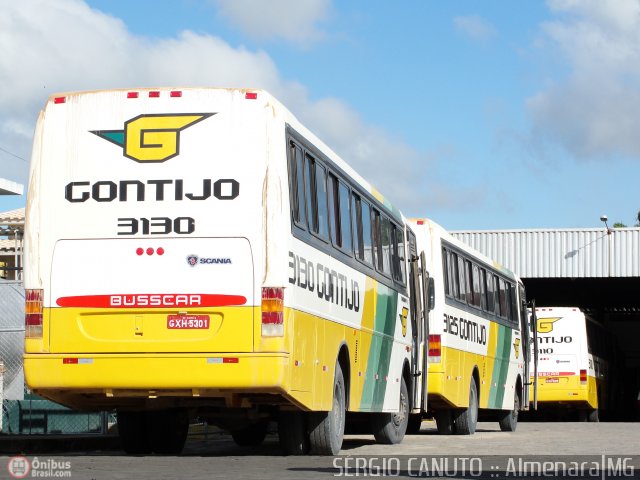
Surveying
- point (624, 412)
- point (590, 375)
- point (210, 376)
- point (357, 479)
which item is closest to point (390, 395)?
point (210, 376)

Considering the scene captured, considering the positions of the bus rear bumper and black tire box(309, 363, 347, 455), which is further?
black tire box(309, 363, 347, 455)

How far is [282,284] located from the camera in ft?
41.3

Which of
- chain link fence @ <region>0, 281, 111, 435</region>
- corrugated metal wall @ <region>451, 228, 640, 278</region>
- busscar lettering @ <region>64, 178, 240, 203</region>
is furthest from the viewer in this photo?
corrugated metal wall @ <region>451, 228, 640, 278</region>

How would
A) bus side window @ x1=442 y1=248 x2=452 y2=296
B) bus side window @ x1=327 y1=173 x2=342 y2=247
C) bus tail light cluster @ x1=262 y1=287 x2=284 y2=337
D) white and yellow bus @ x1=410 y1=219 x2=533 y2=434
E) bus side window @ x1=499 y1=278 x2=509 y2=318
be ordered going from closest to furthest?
1. bus tail light cluster @ x1=262 y1=287 x2=284 y2=337
2. bus side window @ x1=327 y1=173 x2=342 y2=247
3. white and yellow bus @ x1=410 y1=219 x2=533 y2=434
4. bus side window @ x1=442 y1=248 x2=452 y2=296
5. bus side window @ x1=499 y1=278 x2=509 y2=318

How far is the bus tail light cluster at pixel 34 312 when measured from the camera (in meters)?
12.9

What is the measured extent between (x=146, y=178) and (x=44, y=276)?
132 centimetres

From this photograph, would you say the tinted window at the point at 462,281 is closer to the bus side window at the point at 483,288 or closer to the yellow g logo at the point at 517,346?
the bus side window at the point at 483,288

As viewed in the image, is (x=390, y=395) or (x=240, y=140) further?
(x=390, y=395)

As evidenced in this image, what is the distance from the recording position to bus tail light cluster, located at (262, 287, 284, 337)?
Answer: 12.5 meters

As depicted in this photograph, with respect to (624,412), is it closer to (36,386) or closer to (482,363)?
(482,363)

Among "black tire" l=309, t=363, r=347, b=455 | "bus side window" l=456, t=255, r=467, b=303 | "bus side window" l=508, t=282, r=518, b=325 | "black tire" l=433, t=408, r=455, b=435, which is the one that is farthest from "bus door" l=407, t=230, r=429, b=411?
"bus side window" l=508, t=282, r=518, b=325

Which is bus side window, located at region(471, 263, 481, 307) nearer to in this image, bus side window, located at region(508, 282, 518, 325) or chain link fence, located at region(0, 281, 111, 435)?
bus side window, located at region(508, 282, 518, 325)

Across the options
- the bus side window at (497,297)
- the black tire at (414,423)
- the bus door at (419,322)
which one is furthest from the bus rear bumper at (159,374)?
the bus side window at (497,297)

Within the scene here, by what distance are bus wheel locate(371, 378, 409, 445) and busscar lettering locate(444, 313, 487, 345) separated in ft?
9.89
